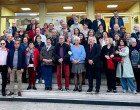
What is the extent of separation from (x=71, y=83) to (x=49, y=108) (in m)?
2.06

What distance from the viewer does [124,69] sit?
7062 millimetres

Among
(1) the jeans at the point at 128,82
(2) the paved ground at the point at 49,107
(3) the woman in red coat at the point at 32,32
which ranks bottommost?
(2) the paved ground at the point at 49,107

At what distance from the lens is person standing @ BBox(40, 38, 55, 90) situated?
7364 millimetres

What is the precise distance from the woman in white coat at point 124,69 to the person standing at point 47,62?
232 cm

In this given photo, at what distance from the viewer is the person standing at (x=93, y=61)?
7.00 metres

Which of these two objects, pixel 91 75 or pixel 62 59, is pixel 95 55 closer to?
pixel 91 75

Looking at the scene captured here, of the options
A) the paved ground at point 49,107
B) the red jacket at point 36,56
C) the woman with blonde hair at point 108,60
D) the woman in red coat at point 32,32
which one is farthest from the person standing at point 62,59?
the woman in red coat at point 32,32

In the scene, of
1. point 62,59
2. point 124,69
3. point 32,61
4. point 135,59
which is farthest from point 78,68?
point 135,59

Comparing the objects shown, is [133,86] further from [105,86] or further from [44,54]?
[44,54]

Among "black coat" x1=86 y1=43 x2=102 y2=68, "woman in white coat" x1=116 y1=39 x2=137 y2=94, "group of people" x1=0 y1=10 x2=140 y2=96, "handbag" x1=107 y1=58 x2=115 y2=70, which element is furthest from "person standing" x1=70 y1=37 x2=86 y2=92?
"woman in white coat" x1=116 y1=39 x2=137 y2=94

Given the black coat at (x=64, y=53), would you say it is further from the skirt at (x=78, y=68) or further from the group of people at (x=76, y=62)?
the skirt at (x=78, y=68)

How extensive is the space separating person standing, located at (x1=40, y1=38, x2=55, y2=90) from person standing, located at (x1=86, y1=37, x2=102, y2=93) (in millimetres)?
1301

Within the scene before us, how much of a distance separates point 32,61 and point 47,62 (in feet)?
1.80

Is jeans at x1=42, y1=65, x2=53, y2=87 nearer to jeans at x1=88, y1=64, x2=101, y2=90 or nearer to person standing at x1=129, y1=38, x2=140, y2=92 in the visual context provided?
jeans at x1=88, y1=64, x2=101, y2=90
